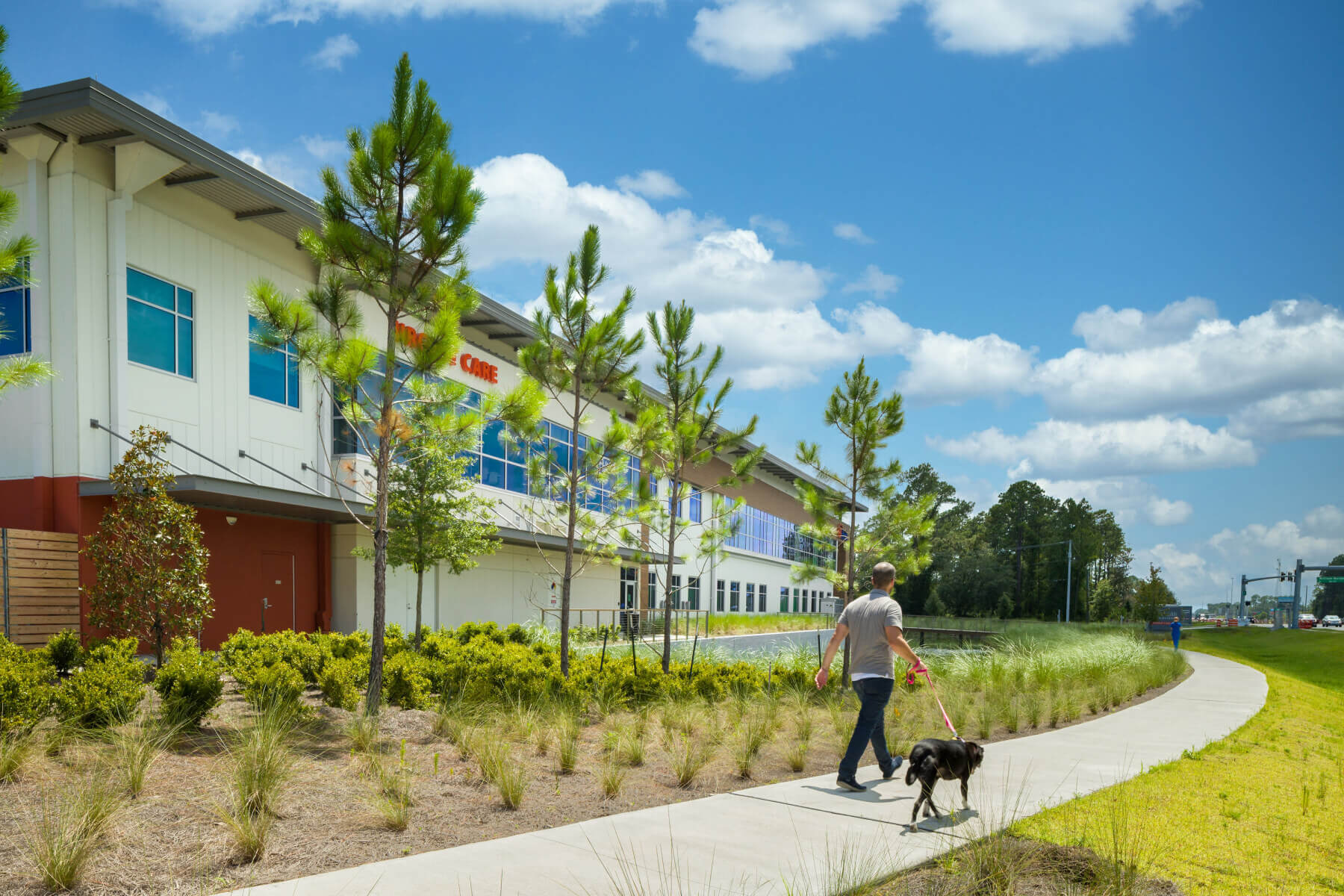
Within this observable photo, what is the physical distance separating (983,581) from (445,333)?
70.6 m

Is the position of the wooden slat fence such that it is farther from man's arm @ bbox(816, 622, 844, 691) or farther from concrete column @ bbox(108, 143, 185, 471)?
man's arm @ bbox(816, 622, 844, 691)

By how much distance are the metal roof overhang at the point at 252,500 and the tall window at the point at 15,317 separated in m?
2.89

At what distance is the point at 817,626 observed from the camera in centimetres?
5425

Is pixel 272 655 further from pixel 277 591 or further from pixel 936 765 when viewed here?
pixel 277 591

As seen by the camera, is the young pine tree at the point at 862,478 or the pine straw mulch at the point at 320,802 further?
the young pine tree at the point at 862,478

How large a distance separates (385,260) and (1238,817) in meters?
9.37

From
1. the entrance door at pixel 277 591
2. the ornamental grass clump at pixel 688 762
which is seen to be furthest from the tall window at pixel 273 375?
the ornamental grass clump at pixel 688 762

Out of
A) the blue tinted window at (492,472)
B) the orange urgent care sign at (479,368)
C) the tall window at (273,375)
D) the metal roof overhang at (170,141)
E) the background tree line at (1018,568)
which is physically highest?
the metal roof overhang at (170,141)

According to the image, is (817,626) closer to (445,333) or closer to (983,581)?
(983,581)

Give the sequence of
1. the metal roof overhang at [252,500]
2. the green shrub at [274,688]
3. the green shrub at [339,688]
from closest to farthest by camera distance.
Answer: the green shrub at [274,688] → the green shrub at [339,688] → the metal roof overhang at [252,500]

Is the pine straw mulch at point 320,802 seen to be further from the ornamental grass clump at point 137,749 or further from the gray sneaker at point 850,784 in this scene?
the gray sneaker at point 850,784

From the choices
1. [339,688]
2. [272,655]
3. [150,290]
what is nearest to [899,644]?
[339,688]

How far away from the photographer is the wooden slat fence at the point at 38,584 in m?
15.6

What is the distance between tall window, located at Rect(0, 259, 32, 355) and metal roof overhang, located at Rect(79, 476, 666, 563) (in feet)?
9.48
